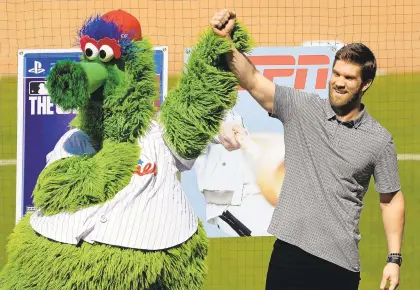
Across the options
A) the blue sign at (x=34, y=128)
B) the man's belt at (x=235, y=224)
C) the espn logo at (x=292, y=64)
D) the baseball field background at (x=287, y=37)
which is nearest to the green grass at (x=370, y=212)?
the baseball field background at (x=287, y=37)

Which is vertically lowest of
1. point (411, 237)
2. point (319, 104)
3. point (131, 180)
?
point (411, 237)

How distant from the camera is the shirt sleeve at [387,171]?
2.57 m

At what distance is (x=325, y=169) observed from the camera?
2520 millimetres

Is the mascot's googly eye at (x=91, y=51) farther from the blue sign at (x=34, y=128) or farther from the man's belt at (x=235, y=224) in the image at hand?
the man's belt at (x=235, y=224)

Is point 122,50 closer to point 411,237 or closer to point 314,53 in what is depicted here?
point 314,53

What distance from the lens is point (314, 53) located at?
4.37 m

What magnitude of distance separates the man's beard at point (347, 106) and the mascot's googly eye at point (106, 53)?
27.7 inches

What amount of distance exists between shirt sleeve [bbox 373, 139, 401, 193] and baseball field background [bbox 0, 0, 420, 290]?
207cm

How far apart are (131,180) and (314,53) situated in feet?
7.00

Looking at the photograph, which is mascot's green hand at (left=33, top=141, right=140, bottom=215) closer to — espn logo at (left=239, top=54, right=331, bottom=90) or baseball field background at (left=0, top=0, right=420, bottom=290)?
espn logo at (left=239, top=54, right=331, bottom=90)

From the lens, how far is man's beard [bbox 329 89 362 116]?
2.53m

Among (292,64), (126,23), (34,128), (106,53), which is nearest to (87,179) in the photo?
(106,53)

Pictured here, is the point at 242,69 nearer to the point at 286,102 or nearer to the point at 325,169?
the point at 286,102

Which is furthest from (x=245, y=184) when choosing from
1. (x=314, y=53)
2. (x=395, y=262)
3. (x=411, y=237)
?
(x=395, y=262)
